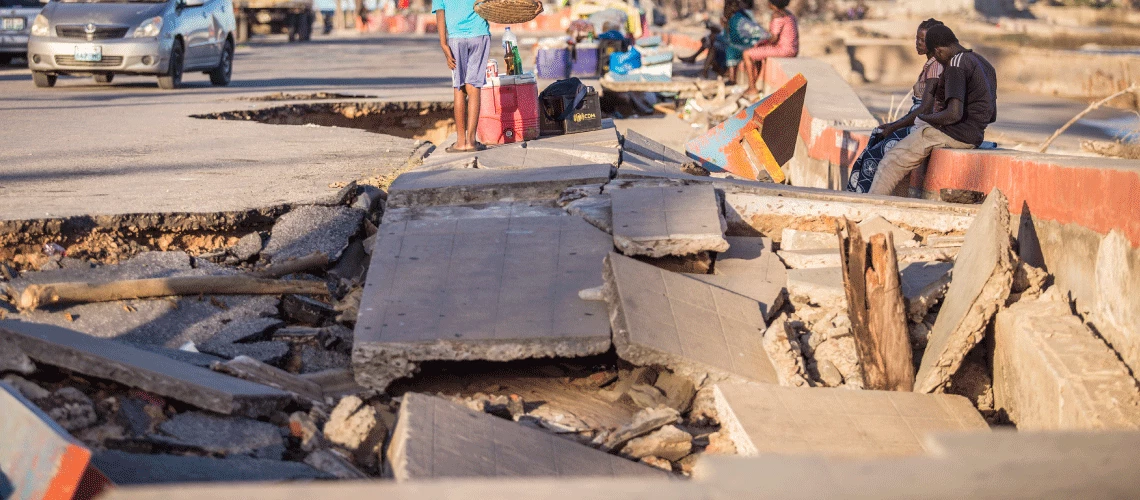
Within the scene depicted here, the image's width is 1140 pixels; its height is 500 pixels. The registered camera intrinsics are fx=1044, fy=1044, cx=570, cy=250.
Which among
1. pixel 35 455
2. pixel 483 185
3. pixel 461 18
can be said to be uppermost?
pixel 461 18

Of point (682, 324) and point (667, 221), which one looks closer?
point (682, 324)

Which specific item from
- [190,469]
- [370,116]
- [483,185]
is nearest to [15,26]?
[370,116]

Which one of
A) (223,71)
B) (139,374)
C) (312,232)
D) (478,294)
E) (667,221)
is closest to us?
(139,374)

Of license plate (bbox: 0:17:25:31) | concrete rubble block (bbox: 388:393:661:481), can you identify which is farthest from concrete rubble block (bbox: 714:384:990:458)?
license plate (bbox: 0:17:25:31)

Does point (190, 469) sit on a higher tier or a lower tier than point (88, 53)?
higher

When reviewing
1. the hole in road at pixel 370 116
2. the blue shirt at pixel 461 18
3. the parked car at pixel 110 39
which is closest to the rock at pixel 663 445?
the blue shirt at pixel 461 18

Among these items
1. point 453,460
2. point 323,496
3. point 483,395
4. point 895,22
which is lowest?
point 895,22

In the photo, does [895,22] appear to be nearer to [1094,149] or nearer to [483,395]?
[1094,149]

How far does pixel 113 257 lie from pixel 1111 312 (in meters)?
3.93

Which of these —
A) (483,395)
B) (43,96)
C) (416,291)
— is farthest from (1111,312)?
(43,96)

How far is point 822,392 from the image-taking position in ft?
11.3

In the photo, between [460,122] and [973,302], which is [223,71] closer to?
[460,122]

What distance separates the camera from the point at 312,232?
16.1 ft

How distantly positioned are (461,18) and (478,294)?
9.86 feet
